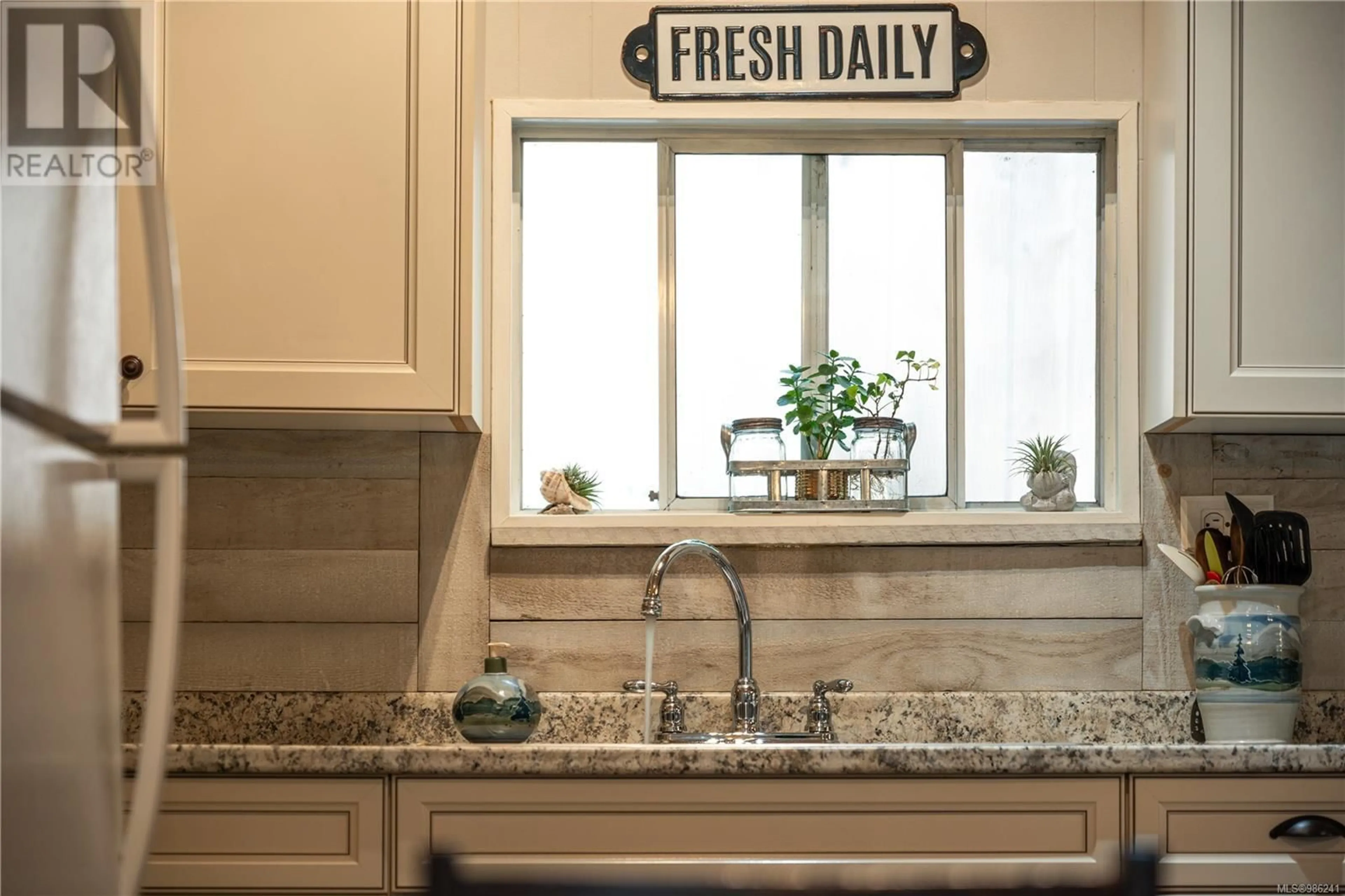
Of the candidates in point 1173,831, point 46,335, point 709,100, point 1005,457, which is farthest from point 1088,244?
point 46,335

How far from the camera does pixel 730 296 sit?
8.93 ft

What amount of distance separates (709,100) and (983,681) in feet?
4.10

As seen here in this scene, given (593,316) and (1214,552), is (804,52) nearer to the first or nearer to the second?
(593,316)

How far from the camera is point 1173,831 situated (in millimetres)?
1954

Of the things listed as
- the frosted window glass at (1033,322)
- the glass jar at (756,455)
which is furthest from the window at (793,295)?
the glass jar at (756,455)

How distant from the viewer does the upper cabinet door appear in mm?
2297

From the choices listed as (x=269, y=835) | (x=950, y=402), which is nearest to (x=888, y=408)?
(x=950, y=402)

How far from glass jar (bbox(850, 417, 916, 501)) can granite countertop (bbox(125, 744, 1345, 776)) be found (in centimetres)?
72

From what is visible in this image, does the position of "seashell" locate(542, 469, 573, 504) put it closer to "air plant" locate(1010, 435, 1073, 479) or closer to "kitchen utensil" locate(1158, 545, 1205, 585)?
"air plant" locate(1010, 435, 1073, 479)

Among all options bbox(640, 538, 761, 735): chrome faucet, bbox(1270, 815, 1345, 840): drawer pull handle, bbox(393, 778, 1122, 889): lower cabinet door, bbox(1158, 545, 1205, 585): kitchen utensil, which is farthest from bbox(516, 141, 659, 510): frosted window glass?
bbox(1270, 815, 1345, 840): drawer pull handle

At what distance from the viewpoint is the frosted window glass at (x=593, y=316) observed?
8.84 ft

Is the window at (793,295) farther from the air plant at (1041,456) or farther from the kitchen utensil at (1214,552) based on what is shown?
the kitchen utensil at (1214,552)

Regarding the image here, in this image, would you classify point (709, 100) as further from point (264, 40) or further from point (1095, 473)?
point (1095, 473)

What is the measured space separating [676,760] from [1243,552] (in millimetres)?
1142
